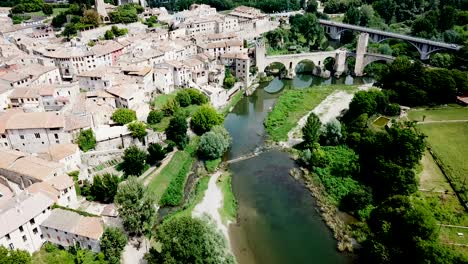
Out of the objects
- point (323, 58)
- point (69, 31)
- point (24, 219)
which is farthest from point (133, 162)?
point (323, 58)

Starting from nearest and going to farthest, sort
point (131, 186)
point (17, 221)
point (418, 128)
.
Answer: point (17, 221), point (131, 186), point (418, 128)

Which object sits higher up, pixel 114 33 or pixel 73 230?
pixel 114 33

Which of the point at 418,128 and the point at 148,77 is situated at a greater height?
the point at 148,77

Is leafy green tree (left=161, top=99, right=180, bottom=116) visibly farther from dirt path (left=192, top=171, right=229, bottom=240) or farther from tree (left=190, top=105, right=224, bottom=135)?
dirt path (left=192, top=171, right=229, bottom=240)

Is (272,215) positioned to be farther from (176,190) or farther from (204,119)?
(204,119)

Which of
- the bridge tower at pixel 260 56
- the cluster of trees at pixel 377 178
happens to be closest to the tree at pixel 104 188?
the cluster of trees at pixel 377 178

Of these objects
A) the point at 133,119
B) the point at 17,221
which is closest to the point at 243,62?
the point at 133,119

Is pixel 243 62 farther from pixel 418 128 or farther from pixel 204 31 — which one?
pixel 418 128
